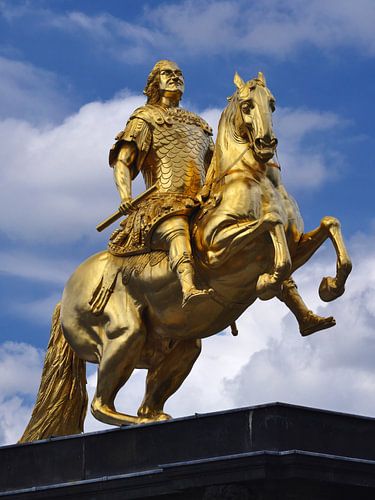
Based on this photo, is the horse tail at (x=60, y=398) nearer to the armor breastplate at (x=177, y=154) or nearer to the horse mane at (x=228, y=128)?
the armor breastplate at (x=177, y=154)

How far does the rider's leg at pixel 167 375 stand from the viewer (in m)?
14.5

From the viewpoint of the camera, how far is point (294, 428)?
38.1 ft

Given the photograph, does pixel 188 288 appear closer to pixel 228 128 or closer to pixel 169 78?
pixel 228 128

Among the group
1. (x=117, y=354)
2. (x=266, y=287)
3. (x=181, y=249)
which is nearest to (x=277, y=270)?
(x=266, y=287)

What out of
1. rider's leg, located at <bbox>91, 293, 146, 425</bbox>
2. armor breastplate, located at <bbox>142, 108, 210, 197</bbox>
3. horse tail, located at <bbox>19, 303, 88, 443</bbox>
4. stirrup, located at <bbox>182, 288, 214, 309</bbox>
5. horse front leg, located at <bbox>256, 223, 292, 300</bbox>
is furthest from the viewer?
horse tail, located at <bbox>19, 303, 88, 443</bbox>

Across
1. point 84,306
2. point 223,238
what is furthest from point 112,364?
point 223,238

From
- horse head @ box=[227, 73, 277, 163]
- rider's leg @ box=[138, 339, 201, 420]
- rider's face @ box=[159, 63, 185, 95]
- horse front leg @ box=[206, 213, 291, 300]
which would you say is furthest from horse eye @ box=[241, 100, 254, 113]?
rider's leg @ box=[138, 339, 201, 420]

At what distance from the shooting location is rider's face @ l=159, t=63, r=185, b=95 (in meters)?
14.9

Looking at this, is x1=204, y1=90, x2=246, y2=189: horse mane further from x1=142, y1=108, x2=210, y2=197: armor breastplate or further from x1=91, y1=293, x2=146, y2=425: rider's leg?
x1=91, y1=293, x2=146, y2=425: rider's leg

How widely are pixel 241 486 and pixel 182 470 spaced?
525 millimetres

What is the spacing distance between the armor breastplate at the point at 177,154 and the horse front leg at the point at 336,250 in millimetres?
1302

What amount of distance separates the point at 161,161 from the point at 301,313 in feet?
6.92

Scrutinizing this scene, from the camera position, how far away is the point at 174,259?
13453 mm

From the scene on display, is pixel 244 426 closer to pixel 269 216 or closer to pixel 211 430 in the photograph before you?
pixel 211 430
